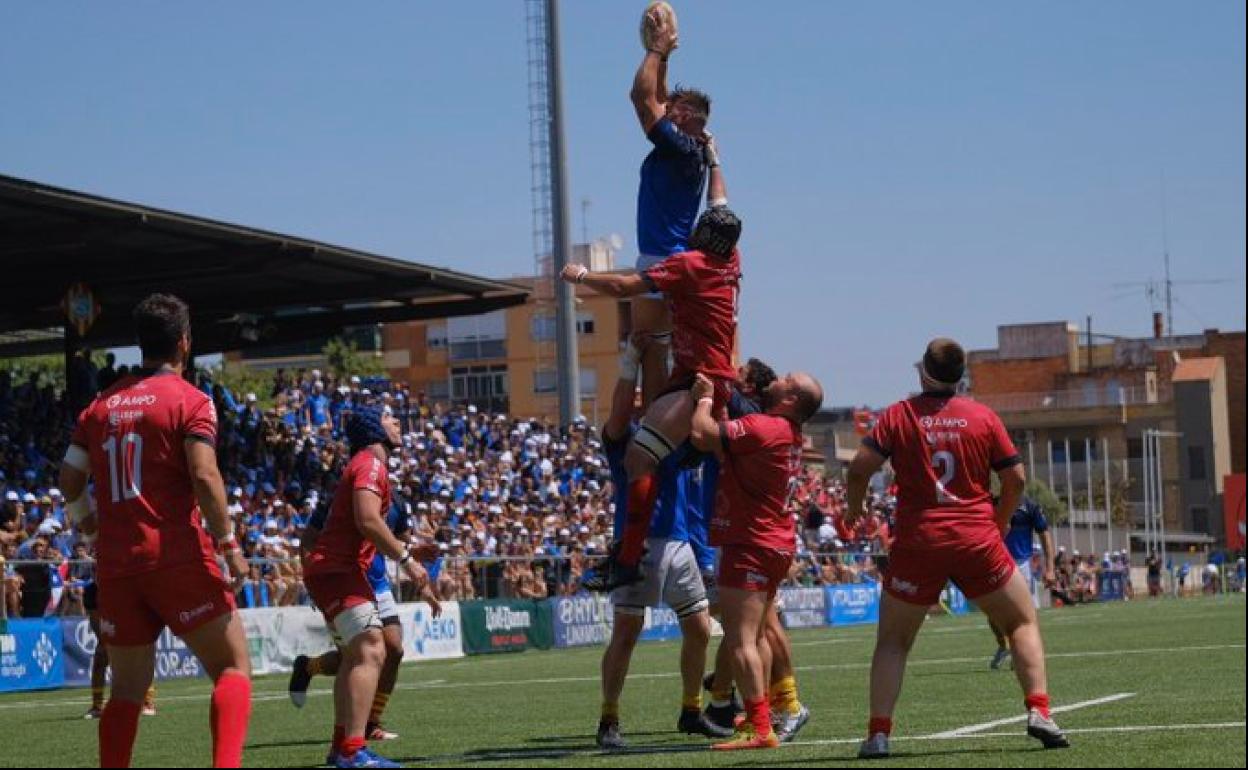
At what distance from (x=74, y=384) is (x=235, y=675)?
1160 inches

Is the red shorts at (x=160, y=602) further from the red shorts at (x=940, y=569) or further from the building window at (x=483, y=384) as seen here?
the building window at (x=483, y=384)

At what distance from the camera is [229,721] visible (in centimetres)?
860

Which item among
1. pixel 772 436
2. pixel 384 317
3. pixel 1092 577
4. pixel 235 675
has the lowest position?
pixel 1092 577

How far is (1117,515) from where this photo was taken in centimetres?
10969

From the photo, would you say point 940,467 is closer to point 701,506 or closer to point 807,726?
point 701,506

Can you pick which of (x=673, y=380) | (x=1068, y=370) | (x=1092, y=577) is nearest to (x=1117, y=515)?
(x=1068, y=370)

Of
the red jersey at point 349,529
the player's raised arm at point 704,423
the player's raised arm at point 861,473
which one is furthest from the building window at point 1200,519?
the red jersey at point 349,529

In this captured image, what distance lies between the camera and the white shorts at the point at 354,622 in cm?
1114

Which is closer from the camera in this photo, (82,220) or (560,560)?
(82,220)

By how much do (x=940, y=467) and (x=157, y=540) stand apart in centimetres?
403

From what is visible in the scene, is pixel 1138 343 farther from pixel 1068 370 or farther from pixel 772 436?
pixel 772 436

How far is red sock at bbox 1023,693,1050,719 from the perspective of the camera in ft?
34.2

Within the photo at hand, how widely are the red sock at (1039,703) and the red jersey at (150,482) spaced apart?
14.1ft

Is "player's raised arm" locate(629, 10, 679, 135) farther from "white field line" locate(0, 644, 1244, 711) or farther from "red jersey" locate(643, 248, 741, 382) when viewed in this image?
"white field line" locate(0, 644, 1244, 711)
